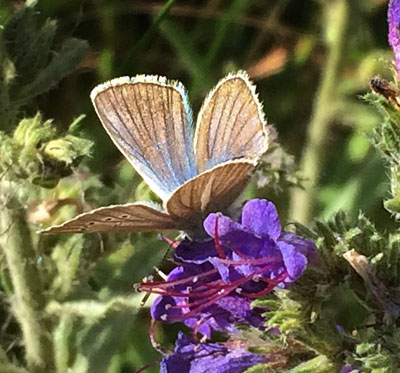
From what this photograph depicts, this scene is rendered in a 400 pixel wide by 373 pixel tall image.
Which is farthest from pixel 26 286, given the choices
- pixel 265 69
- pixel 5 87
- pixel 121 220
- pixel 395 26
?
pixel 265 69

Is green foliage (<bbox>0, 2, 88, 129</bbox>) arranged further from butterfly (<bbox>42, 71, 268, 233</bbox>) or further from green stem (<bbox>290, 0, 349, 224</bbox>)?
green stem (<bbox>290, 0, 349, 224</bbox>)

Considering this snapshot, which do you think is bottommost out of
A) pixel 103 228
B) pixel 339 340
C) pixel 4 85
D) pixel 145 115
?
pixel 339 340

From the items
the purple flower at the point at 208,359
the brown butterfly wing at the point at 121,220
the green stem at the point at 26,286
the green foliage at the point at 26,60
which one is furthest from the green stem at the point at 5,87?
the purple flower at the point at 208,359

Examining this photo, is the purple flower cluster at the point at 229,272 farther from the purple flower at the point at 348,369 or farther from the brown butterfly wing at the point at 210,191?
the purple flower at the point at 348,369

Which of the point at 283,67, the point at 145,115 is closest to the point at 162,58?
the point at 283,67

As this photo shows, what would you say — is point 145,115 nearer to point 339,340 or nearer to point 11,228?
point 339,340

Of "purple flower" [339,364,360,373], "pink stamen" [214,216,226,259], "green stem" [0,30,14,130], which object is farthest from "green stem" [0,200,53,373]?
"purple flower" [339,364,360,373]
